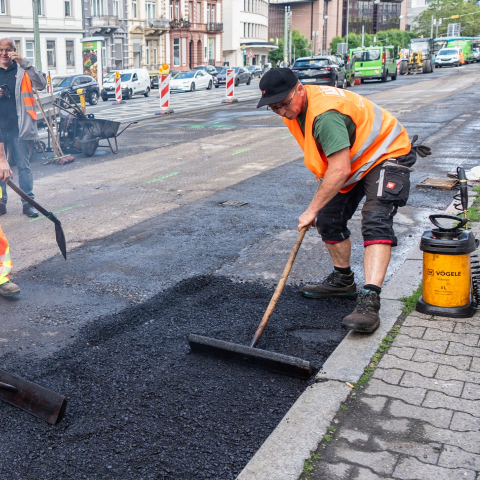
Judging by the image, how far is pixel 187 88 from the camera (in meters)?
40.2

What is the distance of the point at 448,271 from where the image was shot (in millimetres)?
4086

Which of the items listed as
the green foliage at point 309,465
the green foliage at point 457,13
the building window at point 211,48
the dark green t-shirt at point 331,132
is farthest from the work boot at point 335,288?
the green foliage at point 457,13

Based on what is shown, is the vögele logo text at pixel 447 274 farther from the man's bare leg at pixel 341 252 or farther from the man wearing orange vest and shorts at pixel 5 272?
the man wearing orange vest and shorts at pixel 5 272

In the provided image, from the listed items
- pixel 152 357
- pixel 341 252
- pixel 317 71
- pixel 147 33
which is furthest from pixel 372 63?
pixel 152 357

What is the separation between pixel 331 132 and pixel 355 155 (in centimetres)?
35

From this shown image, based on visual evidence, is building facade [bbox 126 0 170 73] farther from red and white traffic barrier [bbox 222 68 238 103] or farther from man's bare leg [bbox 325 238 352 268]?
man's bare leg [bbox 325 238 352 268]

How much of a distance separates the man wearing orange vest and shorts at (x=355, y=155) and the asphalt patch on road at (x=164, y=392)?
0.45 meters

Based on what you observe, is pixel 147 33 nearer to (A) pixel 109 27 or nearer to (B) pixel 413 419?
(A) pixel 109 27

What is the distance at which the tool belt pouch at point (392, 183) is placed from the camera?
13.2ft

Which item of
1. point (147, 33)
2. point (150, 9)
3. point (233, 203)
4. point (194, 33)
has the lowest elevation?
point (233, 203)

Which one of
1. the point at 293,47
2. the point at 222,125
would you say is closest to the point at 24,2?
the point at 222,125

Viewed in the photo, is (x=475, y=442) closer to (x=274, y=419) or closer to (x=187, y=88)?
(x=274, y=419)

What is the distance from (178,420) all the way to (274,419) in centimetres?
45

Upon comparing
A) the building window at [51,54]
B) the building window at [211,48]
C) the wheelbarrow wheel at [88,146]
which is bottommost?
the wheelbarrow wheel at [88,146]
